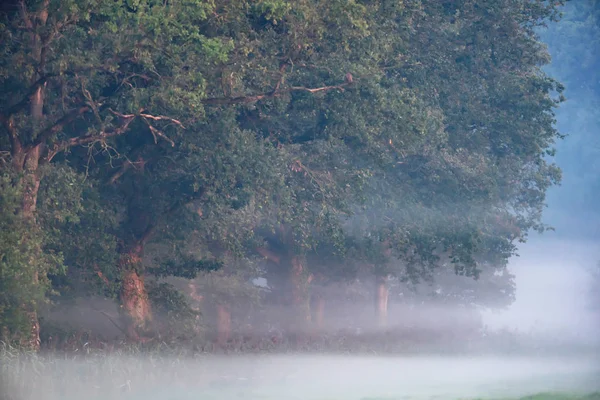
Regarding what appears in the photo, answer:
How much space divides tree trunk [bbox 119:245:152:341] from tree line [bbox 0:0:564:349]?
4 centimetres

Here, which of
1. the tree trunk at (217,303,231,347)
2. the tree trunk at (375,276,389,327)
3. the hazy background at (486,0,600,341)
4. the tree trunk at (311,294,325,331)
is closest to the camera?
the tree trunk at (217,303,231,347)

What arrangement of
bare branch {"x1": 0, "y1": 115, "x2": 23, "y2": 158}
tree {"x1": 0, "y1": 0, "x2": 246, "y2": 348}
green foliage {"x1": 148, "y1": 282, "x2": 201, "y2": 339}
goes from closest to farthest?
tree {"x1": 0, "y1": 0, "x2": 246, "y2": 348} < bare branch {"x1": 0, "y1": 115, "x2": 23, "y2": 158} < green foliage {"x1": 148, "y1": 282, "x2": 201, "y2": 339}

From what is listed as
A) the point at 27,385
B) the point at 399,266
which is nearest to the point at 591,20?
the point at 399,266

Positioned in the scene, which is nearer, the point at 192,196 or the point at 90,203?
the point at 90,203

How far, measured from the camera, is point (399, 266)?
45.4m

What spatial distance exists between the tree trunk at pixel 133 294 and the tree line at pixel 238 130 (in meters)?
0.04

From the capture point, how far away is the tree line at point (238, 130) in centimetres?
1845

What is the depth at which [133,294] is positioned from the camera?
24594 mm

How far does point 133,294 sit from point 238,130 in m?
6.24

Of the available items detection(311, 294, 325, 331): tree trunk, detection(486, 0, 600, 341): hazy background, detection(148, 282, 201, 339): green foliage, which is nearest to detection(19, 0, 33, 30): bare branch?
detection(148, 282, 201, 339): green foliage

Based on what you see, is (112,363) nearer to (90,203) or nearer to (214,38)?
(90,203)

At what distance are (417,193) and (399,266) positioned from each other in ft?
51.2

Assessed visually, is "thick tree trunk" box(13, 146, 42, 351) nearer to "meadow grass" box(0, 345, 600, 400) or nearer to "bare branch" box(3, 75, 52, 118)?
"meadow grass" box(0, 345, 600, 400)

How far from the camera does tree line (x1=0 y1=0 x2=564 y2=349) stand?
1845 cm
